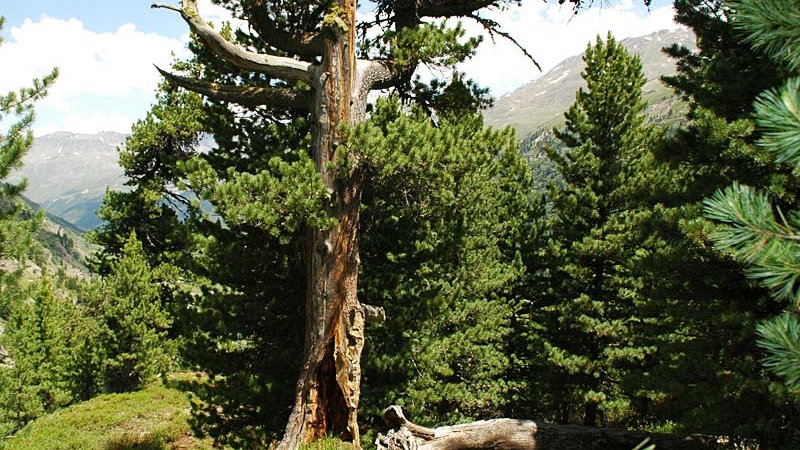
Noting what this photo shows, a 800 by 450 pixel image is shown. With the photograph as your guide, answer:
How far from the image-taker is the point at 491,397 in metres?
13.5

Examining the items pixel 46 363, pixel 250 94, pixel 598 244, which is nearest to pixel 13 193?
pixel 250 94

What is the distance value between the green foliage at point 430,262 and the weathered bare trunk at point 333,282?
635 millimetres

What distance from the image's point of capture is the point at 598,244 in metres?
14.3

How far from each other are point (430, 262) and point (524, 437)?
14.1ft

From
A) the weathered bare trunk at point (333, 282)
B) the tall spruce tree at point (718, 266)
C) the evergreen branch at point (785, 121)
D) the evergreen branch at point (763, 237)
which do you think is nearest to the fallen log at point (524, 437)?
the tall spruce tree at point (718, 266)

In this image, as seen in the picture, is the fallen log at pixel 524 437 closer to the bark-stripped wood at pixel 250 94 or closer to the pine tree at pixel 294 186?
the pine tree at pixel 294 186

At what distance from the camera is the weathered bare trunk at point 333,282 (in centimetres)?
766

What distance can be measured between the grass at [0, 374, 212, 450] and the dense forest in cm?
499

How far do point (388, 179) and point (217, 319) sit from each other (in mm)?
4104

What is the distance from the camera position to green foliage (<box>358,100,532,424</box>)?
7543mm

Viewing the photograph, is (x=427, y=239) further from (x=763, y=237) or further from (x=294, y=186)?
(x=763, y=237)

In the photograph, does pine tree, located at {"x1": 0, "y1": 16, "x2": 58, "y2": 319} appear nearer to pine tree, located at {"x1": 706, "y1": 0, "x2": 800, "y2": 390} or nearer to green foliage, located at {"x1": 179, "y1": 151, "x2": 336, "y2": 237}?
green foliage, located at {"x1": 179, "y1": 151, "x2": 336, "y2": 237}

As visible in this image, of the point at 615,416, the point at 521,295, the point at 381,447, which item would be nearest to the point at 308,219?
the point at 381,447

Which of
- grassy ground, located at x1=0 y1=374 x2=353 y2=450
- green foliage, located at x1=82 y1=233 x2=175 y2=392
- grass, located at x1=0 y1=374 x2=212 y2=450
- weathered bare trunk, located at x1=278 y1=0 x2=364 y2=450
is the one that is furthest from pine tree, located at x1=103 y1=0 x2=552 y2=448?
green foliage, located at x1=82 y1=233 x2=175 y2=392
